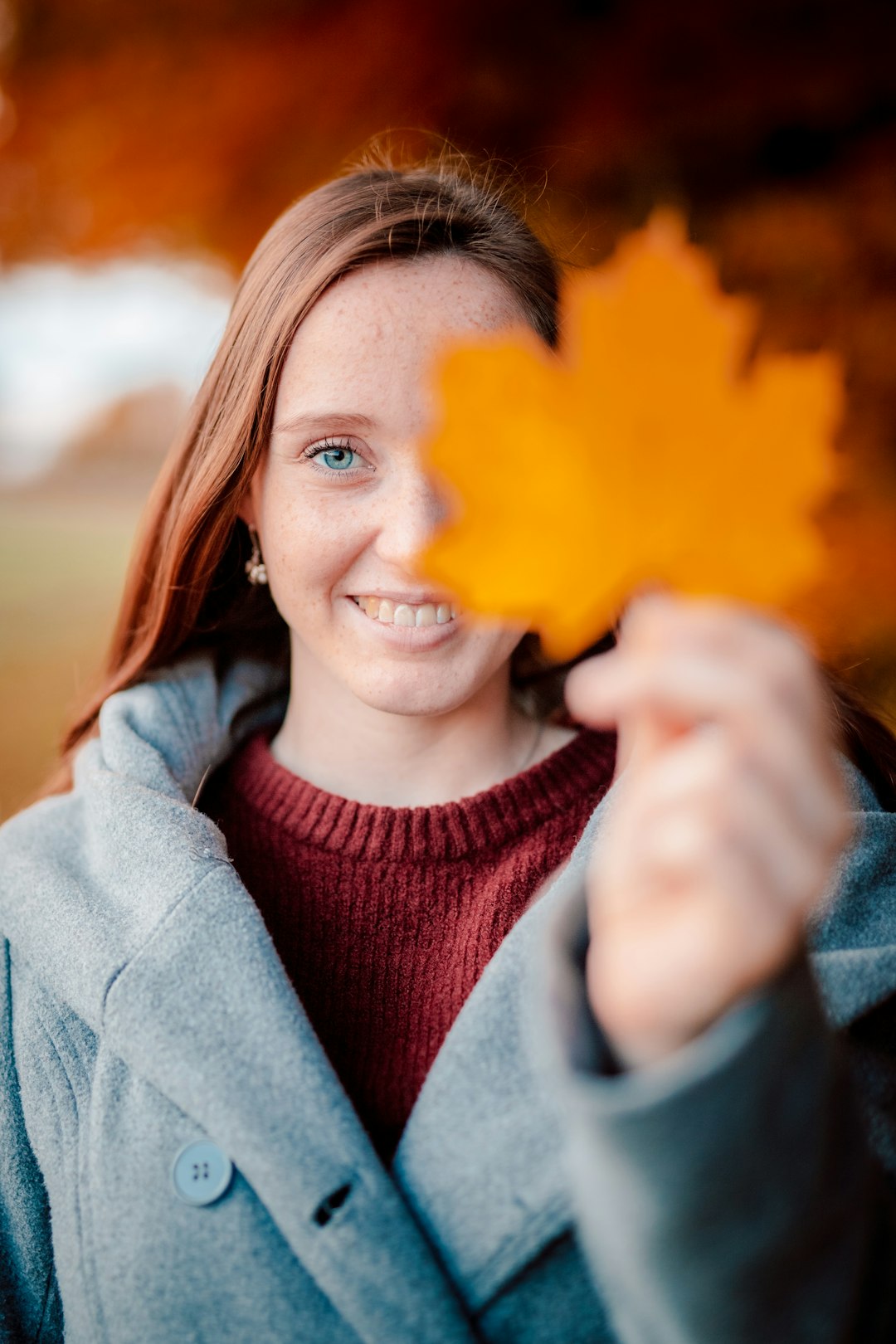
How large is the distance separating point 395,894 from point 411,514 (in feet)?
1.58

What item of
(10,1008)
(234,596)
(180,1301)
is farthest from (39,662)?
(180,1301)

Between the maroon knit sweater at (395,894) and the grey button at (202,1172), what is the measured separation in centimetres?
18

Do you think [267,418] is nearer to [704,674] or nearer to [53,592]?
[704,674]

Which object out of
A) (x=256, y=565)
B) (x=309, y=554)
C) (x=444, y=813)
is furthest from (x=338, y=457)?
(x=444, y=813)

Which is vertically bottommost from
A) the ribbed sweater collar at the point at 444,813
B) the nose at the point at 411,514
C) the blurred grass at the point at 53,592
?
the ribbed sweater collar at the point at 444,813

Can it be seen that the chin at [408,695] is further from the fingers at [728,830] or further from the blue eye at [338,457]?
the fingers at [728,830]

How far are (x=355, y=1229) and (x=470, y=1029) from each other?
0.21m

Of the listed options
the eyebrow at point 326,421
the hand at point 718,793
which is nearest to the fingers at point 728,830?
the hand at point 718,793

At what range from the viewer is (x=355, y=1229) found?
34.3 inches

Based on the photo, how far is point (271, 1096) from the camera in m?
0.95

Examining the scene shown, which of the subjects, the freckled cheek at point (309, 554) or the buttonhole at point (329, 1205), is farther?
the freckled cheek at point (309, 554)

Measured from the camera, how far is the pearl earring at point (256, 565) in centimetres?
138

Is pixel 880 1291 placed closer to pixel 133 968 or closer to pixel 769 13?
pixel 133 968

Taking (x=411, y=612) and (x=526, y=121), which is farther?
(x=526, y=121)
